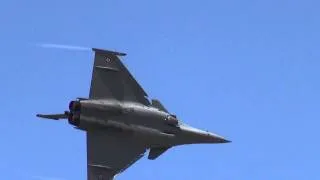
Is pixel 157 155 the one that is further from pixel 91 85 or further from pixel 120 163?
pixel 91 85

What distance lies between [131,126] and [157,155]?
409 cm

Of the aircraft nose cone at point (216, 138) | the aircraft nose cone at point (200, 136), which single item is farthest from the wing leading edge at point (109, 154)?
the aircraft nose cone at point (216, 138)

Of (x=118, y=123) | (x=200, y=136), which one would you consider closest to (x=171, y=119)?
(x=200, y=136)

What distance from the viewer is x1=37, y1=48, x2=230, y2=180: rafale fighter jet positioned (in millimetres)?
74269

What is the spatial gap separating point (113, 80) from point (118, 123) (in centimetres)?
431

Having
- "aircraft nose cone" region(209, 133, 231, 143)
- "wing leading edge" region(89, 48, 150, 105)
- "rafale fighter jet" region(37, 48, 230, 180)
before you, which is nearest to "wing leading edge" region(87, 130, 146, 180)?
"rafale fighter jet" region(37, 48, 230, 180)

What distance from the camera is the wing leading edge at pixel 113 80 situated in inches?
2990

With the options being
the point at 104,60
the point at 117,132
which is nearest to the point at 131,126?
the point at 117,132

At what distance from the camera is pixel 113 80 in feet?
251

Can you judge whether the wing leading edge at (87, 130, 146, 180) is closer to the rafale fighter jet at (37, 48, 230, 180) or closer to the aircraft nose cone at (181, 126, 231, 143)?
the rafale fighter jet at (37, 48, 230, 180)

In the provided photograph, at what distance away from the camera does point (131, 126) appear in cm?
7462

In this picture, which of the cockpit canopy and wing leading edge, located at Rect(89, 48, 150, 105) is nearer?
the cockpit canopy

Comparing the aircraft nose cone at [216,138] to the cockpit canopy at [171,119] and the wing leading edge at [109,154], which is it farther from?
the wing leading edge at [109,154]

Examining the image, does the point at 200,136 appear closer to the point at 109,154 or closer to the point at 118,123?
the point at 118,123
